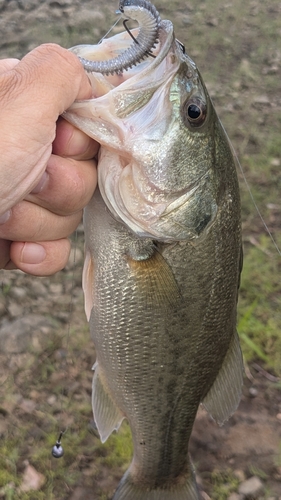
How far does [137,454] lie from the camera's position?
219 cm

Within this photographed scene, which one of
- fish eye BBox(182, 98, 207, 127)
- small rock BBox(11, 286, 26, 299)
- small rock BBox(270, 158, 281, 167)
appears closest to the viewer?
fish eye BBox(182, 98, 207, 127)

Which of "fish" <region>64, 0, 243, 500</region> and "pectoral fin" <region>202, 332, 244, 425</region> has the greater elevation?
"fish" <region>64, 0, 243, 500</region>

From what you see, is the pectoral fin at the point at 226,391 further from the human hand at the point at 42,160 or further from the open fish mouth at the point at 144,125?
the human hand at the point at 42,160

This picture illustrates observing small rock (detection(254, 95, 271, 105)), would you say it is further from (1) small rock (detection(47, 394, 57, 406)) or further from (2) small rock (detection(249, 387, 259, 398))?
(1) small rock (detection(47, 394, 57, 406))

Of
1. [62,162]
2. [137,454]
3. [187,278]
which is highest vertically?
[62,162]

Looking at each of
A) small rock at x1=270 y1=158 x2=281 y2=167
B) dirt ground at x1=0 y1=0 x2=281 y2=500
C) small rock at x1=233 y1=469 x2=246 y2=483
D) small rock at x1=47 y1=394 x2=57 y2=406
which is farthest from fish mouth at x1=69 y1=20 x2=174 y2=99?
small rock at x1=270 y1=158 x2=281 y2=167

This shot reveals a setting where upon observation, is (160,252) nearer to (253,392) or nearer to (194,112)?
(194,112)

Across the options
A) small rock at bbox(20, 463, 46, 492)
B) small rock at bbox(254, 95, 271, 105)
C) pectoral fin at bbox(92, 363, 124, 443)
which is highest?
pectoral fin at bbox(92, 363, 124, 443)

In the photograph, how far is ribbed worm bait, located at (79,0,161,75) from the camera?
1.26m

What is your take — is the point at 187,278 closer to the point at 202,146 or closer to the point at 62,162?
the point at 202,146

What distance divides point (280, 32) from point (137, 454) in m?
6.44

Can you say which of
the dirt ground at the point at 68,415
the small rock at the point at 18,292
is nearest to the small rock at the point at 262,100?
the dirt ground at the point at 68,415

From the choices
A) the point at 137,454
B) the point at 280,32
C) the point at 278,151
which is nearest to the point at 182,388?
the point at 137,454

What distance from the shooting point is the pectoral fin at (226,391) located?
2016mm
